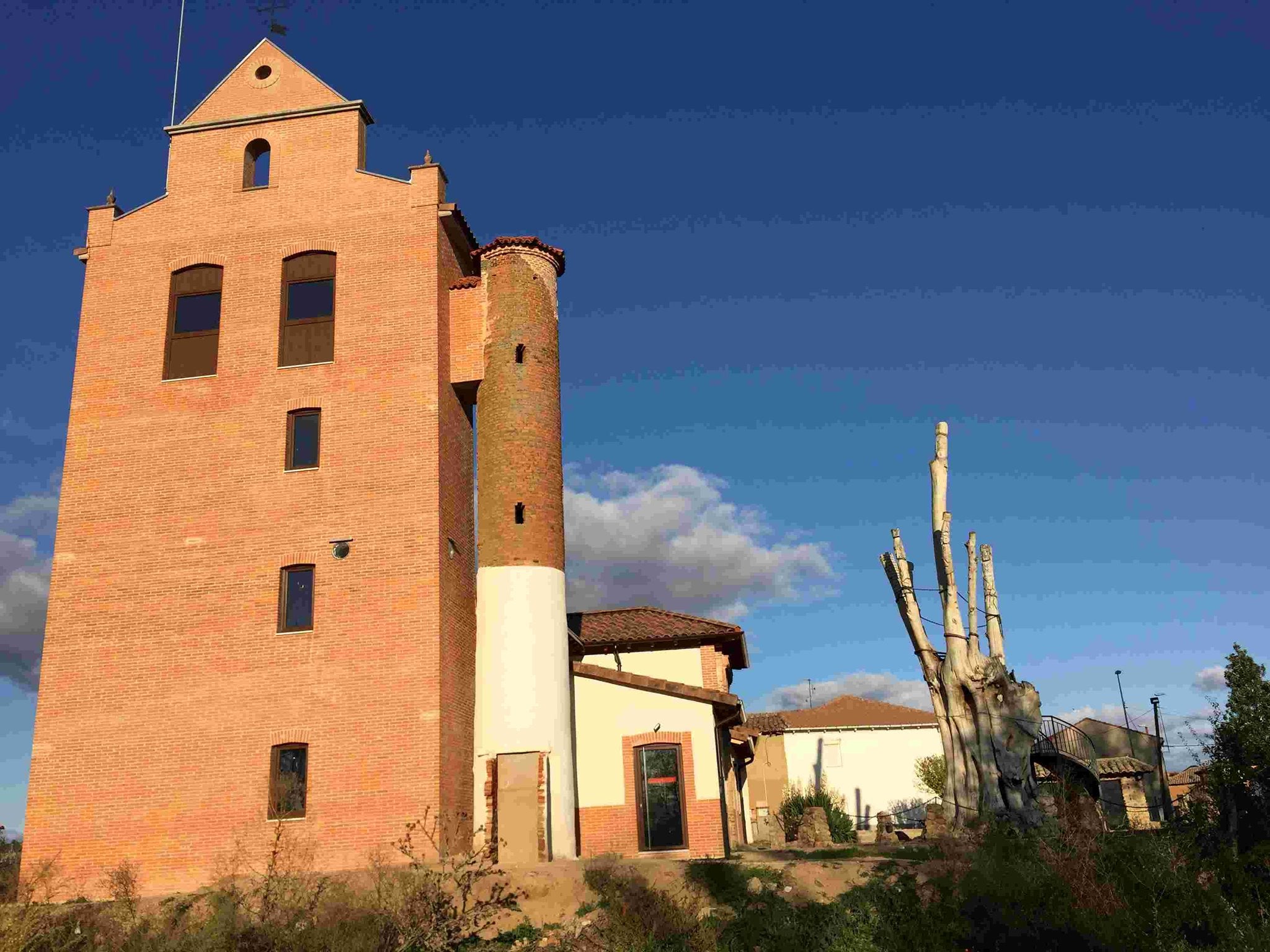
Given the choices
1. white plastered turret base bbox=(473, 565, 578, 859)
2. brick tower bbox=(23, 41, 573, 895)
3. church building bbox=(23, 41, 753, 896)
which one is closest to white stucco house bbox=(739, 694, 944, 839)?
church building bbox=(23, 41, 753, 896)

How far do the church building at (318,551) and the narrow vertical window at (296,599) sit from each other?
53mm

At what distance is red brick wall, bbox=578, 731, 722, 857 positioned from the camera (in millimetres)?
21875

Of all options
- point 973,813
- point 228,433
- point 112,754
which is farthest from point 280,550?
point 973,813

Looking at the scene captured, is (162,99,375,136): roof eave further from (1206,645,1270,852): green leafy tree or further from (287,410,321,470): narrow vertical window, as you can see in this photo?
(1206,645,1270,852): green leafy tree

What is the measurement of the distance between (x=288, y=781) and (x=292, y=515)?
196 inches

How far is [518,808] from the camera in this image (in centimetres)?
2050

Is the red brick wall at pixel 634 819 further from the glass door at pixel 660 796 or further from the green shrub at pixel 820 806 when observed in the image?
the green shrub at pixel 820 806

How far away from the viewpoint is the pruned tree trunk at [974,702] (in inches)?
901

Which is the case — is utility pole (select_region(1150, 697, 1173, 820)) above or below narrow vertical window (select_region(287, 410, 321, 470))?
below

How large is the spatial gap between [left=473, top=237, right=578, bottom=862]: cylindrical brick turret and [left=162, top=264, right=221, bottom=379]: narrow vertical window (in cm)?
560

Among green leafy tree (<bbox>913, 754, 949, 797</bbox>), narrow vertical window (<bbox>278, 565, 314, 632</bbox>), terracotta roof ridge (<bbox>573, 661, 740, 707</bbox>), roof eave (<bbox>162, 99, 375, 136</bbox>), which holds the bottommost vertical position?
green leafy tree (<bbox>913, 754, 949, 797</bbox>)

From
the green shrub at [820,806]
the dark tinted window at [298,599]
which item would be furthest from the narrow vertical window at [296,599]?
the green shrub at [820,806]

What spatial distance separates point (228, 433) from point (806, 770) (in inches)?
1433

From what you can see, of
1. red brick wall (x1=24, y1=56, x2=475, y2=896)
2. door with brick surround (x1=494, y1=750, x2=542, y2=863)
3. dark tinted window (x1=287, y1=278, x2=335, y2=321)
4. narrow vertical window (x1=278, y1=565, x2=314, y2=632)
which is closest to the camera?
red brick wall (x1=24, y1=56, x2=475, y2=896)
